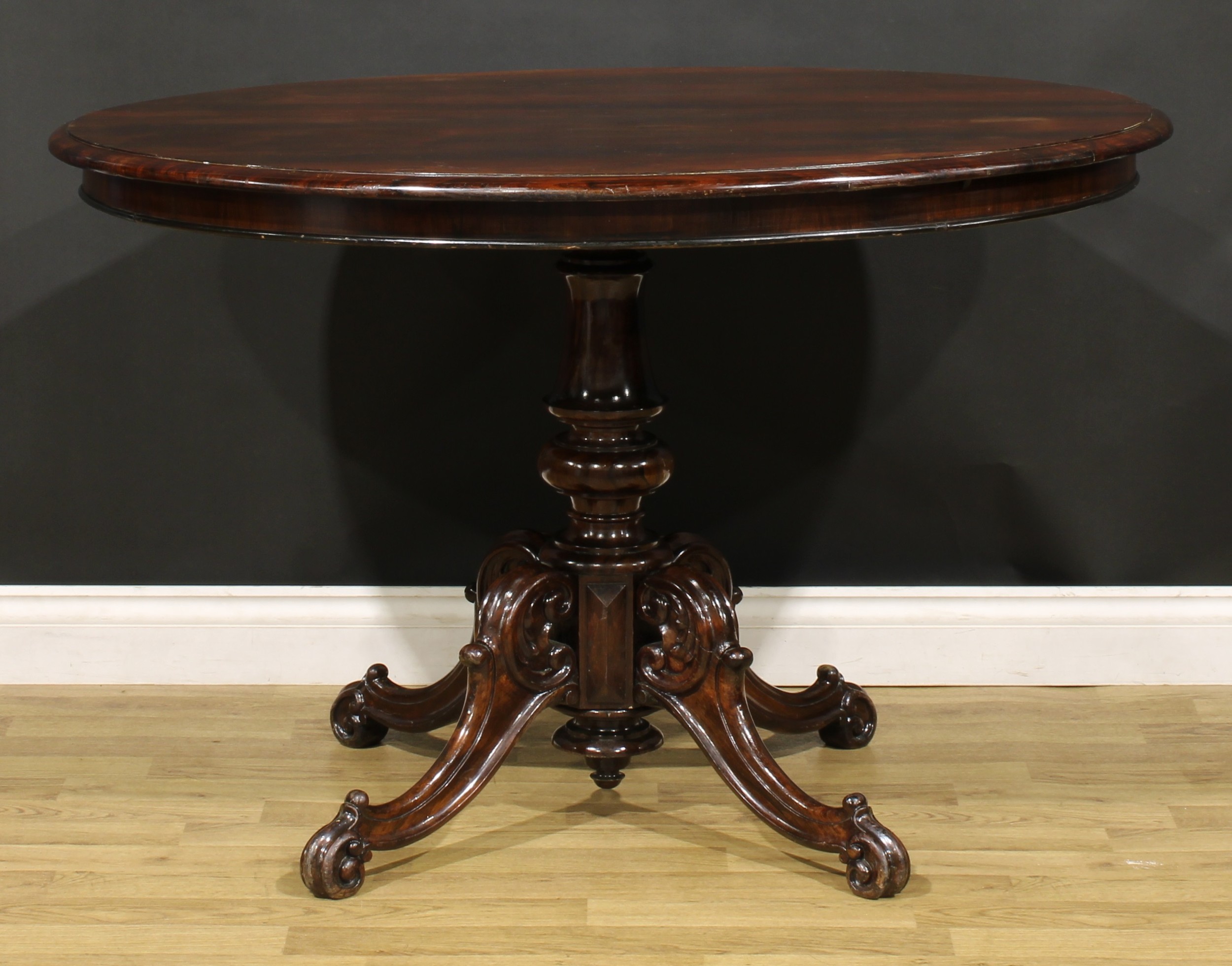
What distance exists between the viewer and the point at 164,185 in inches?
44.7

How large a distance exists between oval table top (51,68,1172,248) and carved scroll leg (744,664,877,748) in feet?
2.38

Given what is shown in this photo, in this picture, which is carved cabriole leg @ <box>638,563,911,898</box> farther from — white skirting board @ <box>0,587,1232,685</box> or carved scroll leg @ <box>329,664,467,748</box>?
white skirting board @ <box>0,587,1232,685</box>

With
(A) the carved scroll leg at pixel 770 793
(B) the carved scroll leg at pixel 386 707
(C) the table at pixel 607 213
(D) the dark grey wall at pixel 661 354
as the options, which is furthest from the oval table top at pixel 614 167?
(B) the carved scroll leg at pixel 386 707

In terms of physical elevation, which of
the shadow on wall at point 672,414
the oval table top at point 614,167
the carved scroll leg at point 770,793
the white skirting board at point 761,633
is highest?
the oval table top at point 614,167

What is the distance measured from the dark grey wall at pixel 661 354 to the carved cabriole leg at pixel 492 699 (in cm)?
39

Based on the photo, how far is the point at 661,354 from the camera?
6.31 feet

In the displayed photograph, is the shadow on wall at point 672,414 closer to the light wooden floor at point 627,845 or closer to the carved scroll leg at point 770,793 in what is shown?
the light wooden floor at point 627,845

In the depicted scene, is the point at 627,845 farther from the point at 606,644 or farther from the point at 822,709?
the point at 822,709

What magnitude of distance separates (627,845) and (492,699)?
223mm

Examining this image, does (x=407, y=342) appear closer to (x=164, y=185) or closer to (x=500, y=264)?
(x=500, y=264)

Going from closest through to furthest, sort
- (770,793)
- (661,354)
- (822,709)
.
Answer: (770,793) → (822,709) → (661,354)

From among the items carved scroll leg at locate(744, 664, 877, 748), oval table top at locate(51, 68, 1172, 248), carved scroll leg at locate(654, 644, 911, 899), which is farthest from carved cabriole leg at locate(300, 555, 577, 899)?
oval table top at locate(51, 68, 1172, 248)

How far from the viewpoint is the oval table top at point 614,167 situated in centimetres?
105

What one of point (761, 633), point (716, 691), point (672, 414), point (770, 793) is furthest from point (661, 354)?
point (770, 793)
